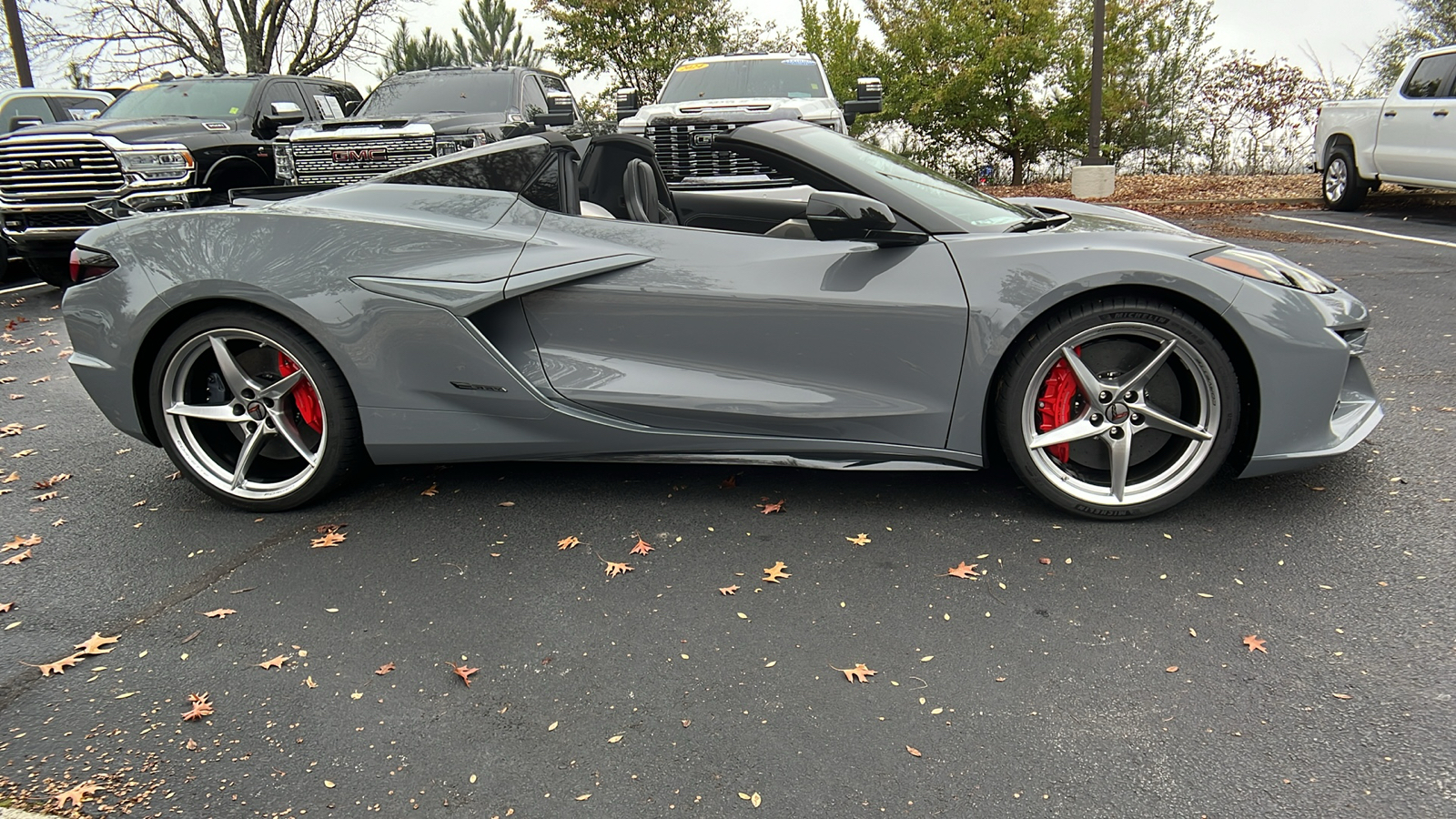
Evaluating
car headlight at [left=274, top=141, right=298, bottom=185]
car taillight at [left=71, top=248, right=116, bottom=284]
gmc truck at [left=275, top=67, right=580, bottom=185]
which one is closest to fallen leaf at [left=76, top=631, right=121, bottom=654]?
car taillight at [left=71, top=248, right=116, bottom=284]

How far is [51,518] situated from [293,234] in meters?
1.47

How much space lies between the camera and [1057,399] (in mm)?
3281

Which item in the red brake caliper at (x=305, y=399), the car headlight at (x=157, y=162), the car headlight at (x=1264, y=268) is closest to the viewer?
the car headlight at (x=1264, y=268)

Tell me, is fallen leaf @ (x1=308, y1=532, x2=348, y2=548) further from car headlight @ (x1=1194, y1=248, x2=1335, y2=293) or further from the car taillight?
car headlight @ (x1=1194, y1=248, x2=1335, y2=293)

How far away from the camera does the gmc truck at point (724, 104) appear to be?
33.3ft

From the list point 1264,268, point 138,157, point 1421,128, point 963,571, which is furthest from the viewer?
point 1421,128

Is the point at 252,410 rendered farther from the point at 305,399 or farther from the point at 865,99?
the point at 865,99

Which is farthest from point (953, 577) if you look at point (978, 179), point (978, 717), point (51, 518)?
point (978, 179)

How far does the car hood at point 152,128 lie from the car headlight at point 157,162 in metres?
0.14

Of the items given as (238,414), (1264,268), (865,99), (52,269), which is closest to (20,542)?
(238,414)

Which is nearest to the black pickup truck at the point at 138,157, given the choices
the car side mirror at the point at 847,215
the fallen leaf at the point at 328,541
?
the fallen leaf at the point at 328,541

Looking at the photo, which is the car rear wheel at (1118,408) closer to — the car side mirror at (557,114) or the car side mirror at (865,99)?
the car side mirror at (557,114)

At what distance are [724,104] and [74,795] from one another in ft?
30.5

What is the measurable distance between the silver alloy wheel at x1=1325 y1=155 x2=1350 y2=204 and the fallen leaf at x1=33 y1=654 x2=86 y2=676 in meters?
13.5
